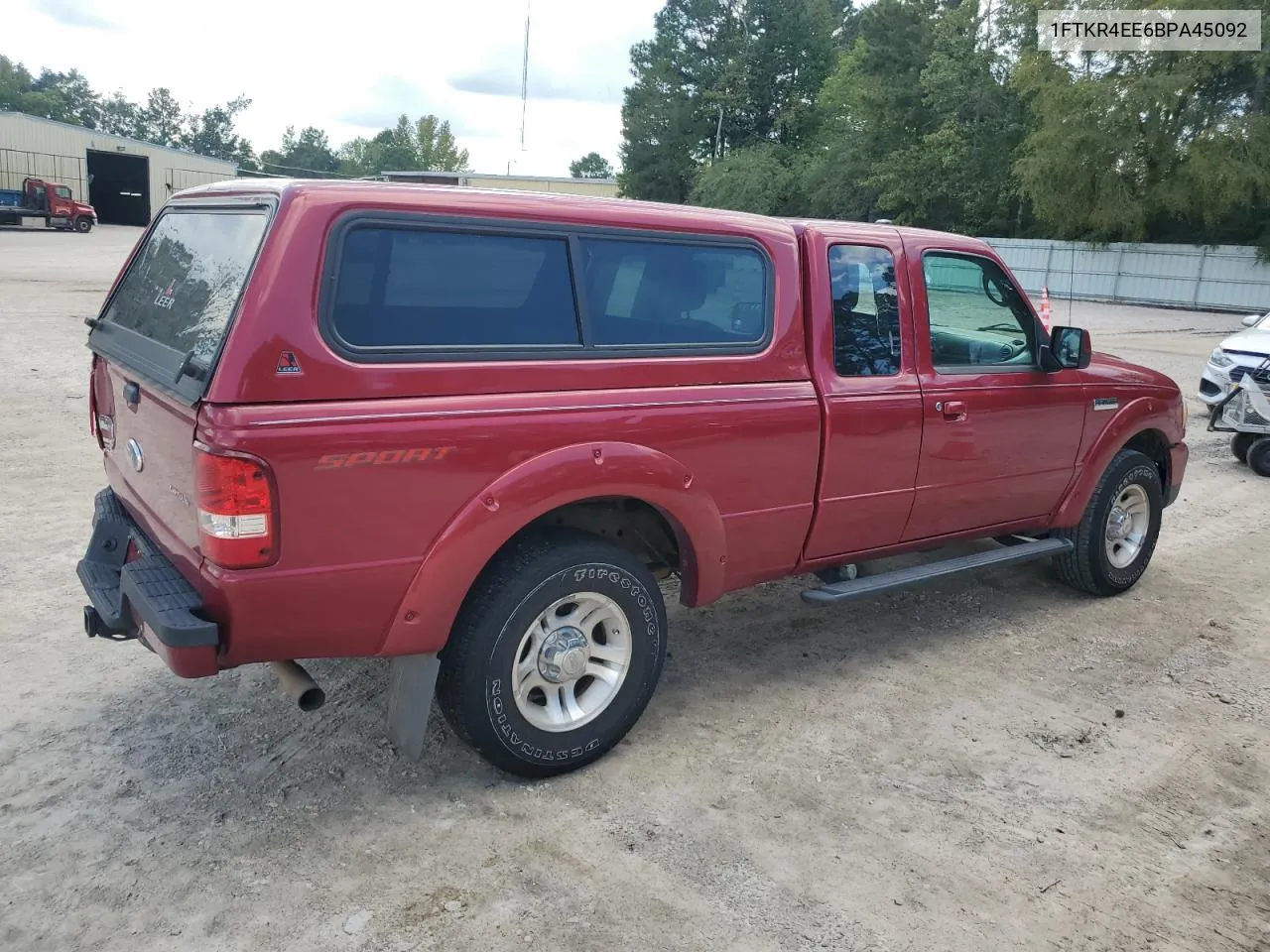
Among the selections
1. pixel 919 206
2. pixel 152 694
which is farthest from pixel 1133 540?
pixel 919 206

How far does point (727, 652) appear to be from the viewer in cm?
479

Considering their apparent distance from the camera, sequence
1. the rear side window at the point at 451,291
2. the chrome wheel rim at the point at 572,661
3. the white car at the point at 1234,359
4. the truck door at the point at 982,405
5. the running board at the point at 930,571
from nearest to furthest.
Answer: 1. the rear side window at the point at 451,291
2. the chrome wheel rim at the point at 572,661
3. the running board at the point at 930,571
4. the truck door at the point at 982,405
5. the white car at the point at 1234,359

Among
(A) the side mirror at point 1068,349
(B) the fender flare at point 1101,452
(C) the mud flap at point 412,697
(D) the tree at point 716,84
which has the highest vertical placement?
(D) the tree at point 716,84

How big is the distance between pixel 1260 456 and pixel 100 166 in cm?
5414

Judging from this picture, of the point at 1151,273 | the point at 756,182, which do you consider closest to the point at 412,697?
the point at 1151,273

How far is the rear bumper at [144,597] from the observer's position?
9.55ft

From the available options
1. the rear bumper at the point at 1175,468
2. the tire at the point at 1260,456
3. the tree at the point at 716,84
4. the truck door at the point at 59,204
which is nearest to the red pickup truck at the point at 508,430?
the rear bumper at the point at 1175,468

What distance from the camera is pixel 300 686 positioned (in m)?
3.19

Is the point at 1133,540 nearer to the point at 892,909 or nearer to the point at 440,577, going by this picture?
the point at 892,909

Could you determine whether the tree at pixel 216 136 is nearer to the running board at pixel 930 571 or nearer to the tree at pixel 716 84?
the tree at pixel 716 84

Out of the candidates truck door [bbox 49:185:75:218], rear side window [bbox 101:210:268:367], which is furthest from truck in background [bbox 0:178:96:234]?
rear side window [bbox 101:210:268:367]

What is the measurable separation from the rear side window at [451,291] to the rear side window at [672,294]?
5.0 inches

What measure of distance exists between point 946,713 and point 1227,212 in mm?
33565

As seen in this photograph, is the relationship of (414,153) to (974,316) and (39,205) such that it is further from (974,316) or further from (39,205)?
(974,316)
